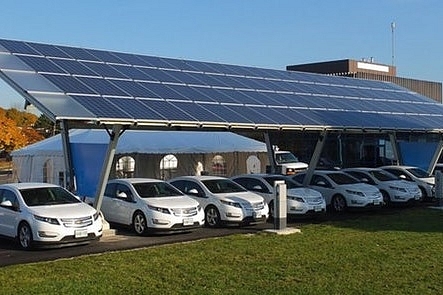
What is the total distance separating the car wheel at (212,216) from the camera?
18797mm

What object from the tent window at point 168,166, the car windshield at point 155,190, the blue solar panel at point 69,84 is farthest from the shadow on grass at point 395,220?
the tent window at point 168,166

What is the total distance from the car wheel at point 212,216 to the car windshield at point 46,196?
14.8 feet

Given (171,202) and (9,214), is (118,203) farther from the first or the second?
(9,214)

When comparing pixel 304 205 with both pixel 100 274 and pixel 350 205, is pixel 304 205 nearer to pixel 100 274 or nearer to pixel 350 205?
pixel 350 205

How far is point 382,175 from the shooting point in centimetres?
2612

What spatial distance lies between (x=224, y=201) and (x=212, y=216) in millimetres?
641

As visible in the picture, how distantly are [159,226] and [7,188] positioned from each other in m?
3.90

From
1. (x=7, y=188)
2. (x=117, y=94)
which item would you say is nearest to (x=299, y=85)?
(x=117, y=94)

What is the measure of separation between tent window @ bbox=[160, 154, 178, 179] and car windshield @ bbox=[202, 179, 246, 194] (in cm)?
1274

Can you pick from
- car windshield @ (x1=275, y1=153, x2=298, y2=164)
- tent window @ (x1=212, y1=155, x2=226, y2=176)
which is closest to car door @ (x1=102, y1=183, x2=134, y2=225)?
tent window @ (x1=212, y1=155, x2=226, y2=176)

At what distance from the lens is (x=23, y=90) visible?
659 inches

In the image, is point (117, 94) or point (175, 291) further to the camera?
point (117, 94)

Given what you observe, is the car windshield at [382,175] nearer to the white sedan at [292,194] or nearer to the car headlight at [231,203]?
the white sedan at [292,194]

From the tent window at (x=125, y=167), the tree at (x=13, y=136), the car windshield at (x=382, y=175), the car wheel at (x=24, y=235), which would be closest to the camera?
the car wheel at (x=24, y=235)
